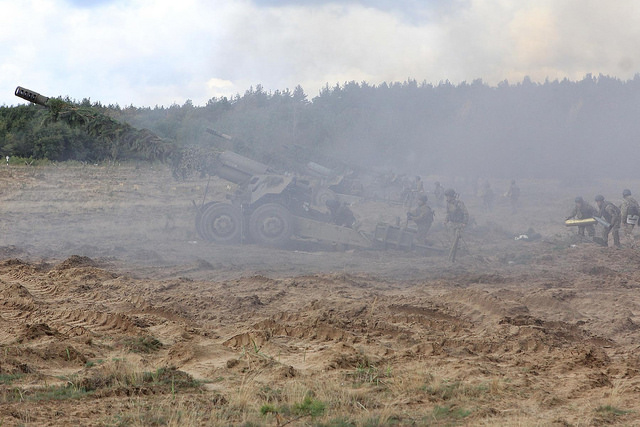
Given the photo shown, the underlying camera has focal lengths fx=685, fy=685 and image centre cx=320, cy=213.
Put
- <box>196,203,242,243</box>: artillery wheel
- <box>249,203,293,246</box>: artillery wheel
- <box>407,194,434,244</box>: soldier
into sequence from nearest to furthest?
<box>249,203,293,246</box>: artillery wheel, <box>196,203,242,243</box>: artillery wheel, <box>407,194,434,244</box>: soldier

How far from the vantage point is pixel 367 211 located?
82.0ft

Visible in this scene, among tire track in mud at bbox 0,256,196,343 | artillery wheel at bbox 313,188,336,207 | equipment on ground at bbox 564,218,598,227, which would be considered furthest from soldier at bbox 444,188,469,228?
artillery wheel at bbox 313,188,336,207

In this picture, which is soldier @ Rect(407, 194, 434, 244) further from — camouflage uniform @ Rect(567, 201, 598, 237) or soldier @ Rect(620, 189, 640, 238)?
soldier @ Rect(620, 189, 640, 238)

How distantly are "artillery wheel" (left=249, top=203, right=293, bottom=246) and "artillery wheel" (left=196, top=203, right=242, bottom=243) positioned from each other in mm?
486

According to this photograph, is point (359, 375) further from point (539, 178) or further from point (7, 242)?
point (539, 178)

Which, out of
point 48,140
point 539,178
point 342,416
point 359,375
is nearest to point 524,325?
point 359,375

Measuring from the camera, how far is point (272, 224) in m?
16.2

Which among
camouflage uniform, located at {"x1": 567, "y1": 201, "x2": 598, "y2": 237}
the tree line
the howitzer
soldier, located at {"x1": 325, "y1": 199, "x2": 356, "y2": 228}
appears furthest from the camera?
the tree line

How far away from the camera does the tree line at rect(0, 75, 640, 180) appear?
4428 cm

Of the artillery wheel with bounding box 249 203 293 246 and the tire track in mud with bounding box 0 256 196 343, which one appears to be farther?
the artillery wheel with bounding box 249 203 293 246

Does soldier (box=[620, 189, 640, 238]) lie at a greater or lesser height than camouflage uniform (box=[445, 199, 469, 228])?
greater

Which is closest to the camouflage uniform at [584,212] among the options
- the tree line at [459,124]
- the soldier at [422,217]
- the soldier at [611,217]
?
the soldier at [611,217]

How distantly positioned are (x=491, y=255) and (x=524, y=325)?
8593 millimetres

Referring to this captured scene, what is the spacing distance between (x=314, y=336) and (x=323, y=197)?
16.6 m
